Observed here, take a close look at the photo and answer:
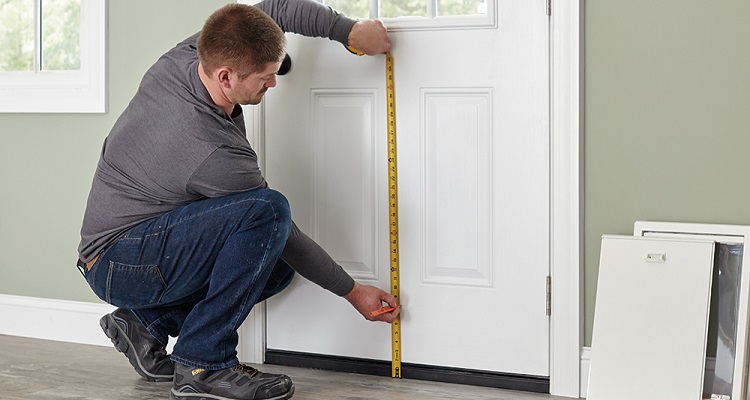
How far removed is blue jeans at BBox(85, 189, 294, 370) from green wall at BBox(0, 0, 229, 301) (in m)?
0.76

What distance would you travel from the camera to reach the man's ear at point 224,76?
2.32m

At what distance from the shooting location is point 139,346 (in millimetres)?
2693

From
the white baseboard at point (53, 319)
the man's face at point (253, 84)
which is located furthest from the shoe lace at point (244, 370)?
the white baseboard at point (53, 319)

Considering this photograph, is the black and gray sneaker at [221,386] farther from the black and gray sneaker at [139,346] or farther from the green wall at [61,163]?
the green wall at [61,163]

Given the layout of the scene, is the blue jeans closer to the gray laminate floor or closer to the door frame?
the gray laminate floor

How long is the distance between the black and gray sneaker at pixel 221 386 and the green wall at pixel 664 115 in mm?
927

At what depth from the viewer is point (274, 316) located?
291 centimetres

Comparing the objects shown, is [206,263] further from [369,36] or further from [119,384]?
[369,36]

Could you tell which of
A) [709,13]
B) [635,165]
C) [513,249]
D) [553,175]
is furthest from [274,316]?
[709,13]

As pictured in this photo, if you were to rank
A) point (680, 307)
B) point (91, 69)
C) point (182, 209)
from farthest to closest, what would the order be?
point (91, 69), point (182, 209), point (680, 307)

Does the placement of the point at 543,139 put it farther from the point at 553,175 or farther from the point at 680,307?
the point at 680,307

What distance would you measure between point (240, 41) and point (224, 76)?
109 millimetres

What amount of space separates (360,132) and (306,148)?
0.63 feet

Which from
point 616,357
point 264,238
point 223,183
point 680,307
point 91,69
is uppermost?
point 91,69
